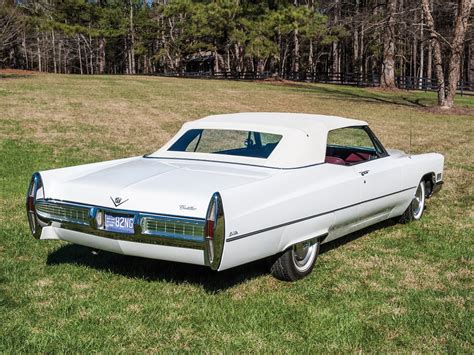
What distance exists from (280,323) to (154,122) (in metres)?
14.8

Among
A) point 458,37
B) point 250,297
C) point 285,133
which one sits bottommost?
point 250,297

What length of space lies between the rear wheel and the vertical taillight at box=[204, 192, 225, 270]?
3628 millimetres

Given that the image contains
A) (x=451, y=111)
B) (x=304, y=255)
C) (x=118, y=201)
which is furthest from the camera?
(x=451, y=111)

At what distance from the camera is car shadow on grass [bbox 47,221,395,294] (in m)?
5.18

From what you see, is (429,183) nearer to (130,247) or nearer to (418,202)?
(418,202)

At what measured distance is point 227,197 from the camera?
14.2 ft

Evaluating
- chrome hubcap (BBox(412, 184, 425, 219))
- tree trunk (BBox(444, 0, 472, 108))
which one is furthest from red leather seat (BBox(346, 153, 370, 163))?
tree trunk (BBox(444, 0, 472, 108))

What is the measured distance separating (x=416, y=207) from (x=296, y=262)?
281 cm

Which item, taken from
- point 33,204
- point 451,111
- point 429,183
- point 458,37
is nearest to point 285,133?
point 33,204

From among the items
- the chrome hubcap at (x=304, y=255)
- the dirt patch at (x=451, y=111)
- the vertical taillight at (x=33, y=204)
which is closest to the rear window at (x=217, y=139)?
the chrome hubcap at (x=304, y=255)

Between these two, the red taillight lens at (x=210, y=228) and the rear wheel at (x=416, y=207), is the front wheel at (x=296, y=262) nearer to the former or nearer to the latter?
the red taillight lens at (x=210, y=228)

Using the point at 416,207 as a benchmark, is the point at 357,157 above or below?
above

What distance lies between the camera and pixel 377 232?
6.96 metres

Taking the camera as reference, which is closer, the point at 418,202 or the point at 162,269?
the point at 162,269
